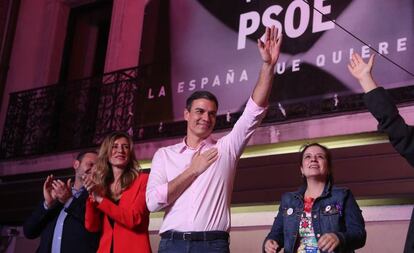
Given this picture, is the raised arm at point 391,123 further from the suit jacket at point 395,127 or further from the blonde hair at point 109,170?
the blonde hair at point 109,170

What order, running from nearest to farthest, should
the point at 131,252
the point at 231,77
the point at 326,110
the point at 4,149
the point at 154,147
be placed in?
the point at 131,252 → the point at 326,110 → the point at 231,77 → the point at 154,147 → the point at 4,149

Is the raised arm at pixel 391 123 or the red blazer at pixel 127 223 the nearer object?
the raised arm at pixel 391 123

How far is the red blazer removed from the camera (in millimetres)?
2807

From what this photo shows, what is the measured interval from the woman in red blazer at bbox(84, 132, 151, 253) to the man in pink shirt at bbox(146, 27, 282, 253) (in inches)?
9.6

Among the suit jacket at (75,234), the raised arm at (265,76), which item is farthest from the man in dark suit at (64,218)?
the raised arm at (265,76)

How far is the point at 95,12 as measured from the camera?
8758mm

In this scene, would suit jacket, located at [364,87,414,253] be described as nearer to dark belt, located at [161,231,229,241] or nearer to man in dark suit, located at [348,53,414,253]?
man in dark suit, located at [348,53,414,253]

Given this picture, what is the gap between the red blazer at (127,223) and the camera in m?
2.81

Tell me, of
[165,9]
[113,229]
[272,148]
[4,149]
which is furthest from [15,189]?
[113,229]

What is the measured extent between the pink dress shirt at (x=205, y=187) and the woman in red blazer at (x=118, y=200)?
9.7 inches

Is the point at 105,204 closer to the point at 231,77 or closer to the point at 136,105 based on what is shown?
the point at 231,77

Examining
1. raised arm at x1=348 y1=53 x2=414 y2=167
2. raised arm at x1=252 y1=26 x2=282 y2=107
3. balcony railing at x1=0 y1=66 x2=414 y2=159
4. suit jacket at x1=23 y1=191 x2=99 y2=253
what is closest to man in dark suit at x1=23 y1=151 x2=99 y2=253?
suit jacket at x1=23 y1=191 x2=99 y2=253

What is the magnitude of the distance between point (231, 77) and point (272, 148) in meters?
0.87

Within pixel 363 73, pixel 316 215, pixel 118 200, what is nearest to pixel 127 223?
pixel 118 200
